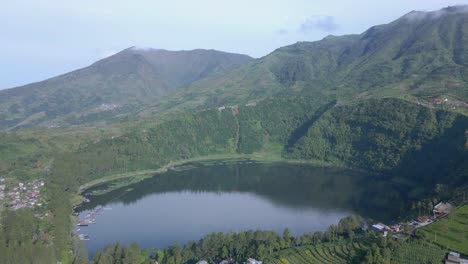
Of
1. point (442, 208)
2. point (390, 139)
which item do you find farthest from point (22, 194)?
point (390, 139)

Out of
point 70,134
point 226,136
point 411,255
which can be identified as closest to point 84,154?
point 70,134

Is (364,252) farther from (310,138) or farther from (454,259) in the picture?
(310,138)

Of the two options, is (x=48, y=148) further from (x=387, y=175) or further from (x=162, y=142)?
(x=387, y=175)

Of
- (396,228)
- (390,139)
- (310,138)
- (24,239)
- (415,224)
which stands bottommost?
(396,228)

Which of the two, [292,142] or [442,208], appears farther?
[292,142]

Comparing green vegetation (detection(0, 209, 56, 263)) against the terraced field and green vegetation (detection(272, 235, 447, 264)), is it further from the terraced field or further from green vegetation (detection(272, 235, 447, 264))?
green vegetation (detection(272, 235, 447, 264))

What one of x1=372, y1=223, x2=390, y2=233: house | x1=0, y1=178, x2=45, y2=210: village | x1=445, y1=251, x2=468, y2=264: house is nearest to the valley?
x1=0, y1=178, x2=45, y2=210: village
